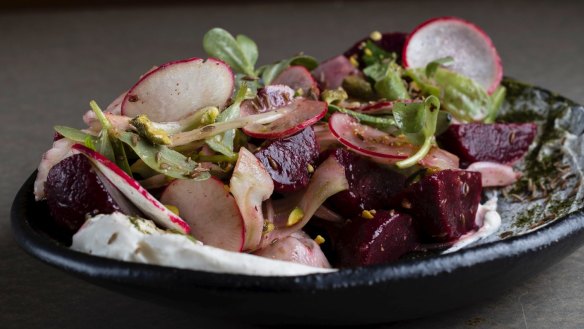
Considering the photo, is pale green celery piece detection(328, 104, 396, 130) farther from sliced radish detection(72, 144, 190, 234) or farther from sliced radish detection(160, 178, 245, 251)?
sliced radish detection(72, 144, 190, 234)

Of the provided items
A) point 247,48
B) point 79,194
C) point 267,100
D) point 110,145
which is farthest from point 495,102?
point 79,194

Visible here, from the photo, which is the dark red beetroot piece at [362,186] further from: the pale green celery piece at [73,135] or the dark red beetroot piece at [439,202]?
the pale green celery piece at [73,135]

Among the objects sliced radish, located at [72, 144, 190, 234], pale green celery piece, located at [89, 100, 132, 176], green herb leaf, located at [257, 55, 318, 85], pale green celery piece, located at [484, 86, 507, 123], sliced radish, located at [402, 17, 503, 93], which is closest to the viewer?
sliced radish, located at [72, 144, 190, 234]

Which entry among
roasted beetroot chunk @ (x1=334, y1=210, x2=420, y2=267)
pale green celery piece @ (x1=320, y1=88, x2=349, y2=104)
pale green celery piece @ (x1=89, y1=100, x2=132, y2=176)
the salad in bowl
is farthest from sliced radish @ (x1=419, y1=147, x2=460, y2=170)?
pale green celery piece @ (x1=89, y1=100, x2=132, y2=176)

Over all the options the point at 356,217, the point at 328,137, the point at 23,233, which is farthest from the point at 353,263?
the point at 23,233

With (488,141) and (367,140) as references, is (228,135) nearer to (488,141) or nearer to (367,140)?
(367,140)

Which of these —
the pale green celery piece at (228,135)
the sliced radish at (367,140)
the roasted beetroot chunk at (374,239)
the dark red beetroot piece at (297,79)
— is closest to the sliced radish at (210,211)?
the pale green celery piece at (228,135)
